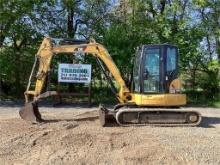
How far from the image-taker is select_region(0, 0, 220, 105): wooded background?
77.2ft

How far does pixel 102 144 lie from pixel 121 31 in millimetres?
14012

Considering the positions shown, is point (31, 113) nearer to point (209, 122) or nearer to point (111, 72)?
point (111, 72)

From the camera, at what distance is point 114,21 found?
26391 mm

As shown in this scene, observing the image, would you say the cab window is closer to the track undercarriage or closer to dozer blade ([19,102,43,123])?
the track undercarriage

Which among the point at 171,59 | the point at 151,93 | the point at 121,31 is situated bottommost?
the point at 151,93

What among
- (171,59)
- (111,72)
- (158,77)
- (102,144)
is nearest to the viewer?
(102,144)

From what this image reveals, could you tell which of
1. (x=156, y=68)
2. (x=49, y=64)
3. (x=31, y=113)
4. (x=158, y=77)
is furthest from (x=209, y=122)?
(x=31, y=113)

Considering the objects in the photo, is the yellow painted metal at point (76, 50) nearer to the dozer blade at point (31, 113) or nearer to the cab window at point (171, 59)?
the dozer blade at point (31, 113)

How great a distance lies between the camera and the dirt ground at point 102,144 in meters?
9.77

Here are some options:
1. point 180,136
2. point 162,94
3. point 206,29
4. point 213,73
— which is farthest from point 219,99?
point 180,136

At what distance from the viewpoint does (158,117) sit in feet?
46.5

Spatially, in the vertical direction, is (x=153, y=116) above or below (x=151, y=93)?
below

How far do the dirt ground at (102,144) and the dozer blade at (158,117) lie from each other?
1.19 feet

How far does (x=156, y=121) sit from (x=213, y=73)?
12.5 m
